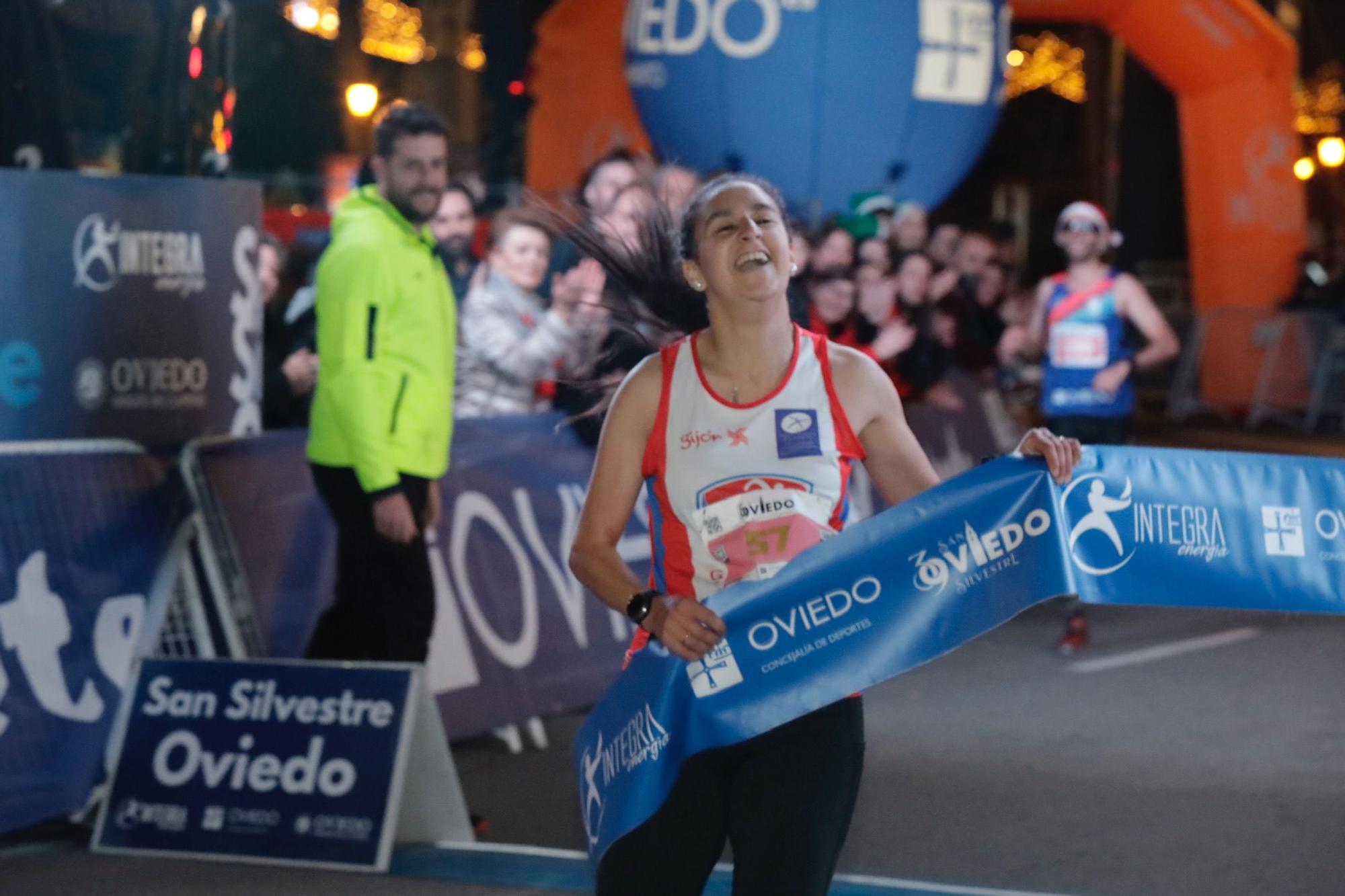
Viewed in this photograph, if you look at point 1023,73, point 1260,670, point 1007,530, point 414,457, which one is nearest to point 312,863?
point 414,457

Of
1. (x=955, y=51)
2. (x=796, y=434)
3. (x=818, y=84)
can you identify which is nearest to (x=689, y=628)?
(x=796, y=434)

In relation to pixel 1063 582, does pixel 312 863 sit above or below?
below

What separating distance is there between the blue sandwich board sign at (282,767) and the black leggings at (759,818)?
7.21 ft

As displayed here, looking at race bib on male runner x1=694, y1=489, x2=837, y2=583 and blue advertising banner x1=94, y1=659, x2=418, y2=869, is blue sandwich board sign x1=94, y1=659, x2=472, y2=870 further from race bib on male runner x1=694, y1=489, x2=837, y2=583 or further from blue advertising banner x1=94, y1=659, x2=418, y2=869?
race bib on male runner x1=694, y1=489, x2=837, y2=583

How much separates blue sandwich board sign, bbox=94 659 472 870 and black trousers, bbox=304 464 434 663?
42cm

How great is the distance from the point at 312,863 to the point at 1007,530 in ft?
8.72

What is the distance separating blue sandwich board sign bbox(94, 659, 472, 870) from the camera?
534 cm

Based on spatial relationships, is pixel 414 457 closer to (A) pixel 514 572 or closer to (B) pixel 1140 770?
(A) pixel 514 572

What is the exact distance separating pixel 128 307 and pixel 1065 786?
11.8 ft

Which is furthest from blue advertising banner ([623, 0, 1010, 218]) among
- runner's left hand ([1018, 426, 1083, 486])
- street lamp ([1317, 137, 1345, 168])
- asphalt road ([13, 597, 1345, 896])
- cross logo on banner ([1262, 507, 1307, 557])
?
street lamp ([1317, 137, 1345, 168])

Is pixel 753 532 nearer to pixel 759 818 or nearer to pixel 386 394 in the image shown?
pixel 759 818

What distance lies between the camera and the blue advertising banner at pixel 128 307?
592 cm

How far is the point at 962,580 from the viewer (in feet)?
11.4

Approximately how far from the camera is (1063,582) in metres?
3.54
